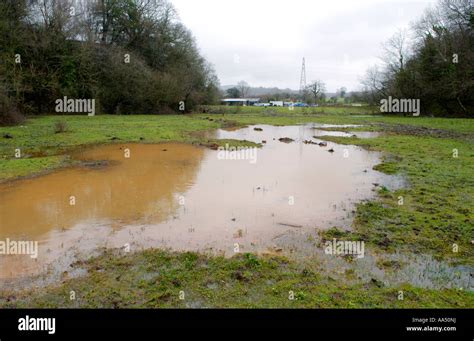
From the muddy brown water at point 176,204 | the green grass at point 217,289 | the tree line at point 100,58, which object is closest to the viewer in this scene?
the green grass at point 217,289

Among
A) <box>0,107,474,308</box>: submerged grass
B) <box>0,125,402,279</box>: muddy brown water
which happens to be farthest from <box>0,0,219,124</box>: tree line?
<box>0,107,474,308</box>: submerged grass

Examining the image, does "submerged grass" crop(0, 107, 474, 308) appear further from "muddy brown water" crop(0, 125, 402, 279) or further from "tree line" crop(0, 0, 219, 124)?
"tree line" crop(0, 0, 219, 124)

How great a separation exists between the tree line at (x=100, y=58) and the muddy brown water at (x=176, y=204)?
1651cm

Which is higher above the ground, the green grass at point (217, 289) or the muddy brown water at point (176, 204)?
the muddy brown water at point (176, 204)

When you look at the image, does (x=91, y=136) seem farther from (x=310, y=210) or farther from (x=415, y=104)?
(x=415, y=104)

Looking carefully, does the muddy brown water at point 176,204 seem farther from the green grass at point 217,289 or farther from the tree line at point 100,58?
the tree line at point 100,58

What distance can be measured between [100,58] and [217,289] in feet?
136

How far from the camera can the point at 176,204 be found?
31.6ft

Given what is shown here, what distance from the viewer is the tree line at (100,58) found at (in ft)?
106

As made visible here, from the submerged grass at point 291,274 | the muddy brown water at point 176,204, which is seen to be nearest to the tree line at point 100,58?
the muddy brown water at point 176,204

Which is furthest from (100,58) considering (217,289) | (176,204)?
(217,289)

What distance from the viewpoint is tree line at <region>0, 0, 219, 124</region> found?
32375 millimetres

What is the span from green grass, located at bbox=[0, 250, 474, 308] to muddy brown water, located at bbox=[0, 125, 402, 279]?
794 mm

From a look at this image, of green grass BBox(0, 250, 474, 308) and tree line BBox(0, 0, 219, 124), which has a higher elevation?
tree line BBox(0, 0, 219, 124)
